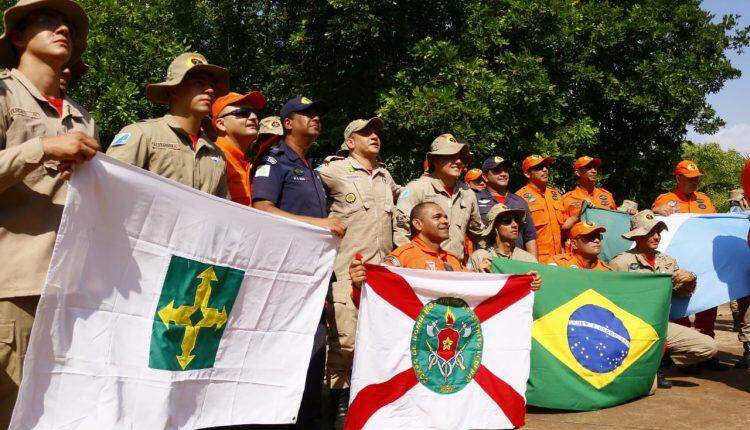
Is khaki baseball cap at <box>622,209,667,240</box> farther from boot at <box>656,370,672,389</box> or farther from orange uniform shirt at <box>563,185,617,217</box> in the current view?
boot at <box>656,370,672,389</box>

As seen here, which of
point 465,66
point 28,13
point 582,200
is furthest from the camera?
point 465,66

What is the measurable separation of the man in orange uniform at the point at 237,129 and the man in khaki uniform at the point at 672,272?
3.92m

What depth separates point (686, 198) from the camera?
8.47m

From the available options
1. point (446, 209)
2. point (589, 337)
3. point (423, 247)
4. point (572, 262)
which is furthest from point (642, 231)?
point (423, 247)

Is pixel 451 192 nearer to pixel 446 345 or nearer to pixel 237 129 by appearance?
pixel 446 345

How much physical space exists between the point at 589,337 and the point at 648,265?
1.44 meters

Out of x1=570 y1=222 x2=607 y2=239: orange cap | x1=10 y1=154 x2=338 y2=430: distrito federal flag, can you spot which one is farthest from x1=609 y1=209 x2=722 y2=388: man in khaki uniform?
x1=10 y1=154 x2=338 y2=430: distrito federal flag

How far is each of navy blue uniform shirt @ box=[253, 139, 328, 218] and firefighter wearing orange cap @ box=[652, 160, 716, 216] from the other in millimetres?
5039

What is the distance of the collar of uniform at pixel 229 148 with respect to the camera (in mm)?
4855

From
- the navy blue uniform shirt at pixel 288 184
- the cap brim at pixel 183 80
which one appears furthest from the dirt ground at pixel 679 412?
the cap brim at pixel 183 80

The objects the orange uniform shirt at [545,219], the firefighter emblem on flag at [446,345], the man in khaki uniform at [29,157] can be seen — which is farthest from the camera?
the orange uniform shirt at [545,219]

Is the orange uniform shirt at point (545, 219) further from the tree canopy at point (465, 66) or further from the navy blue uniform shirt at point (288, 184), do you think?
the navy blue uniform shirt at point (288, 184)

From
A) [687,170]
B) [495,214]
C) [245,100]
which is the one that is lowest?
[495,214]

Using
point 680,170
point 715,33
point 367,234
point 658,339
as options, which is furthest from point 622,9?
point 367,234
